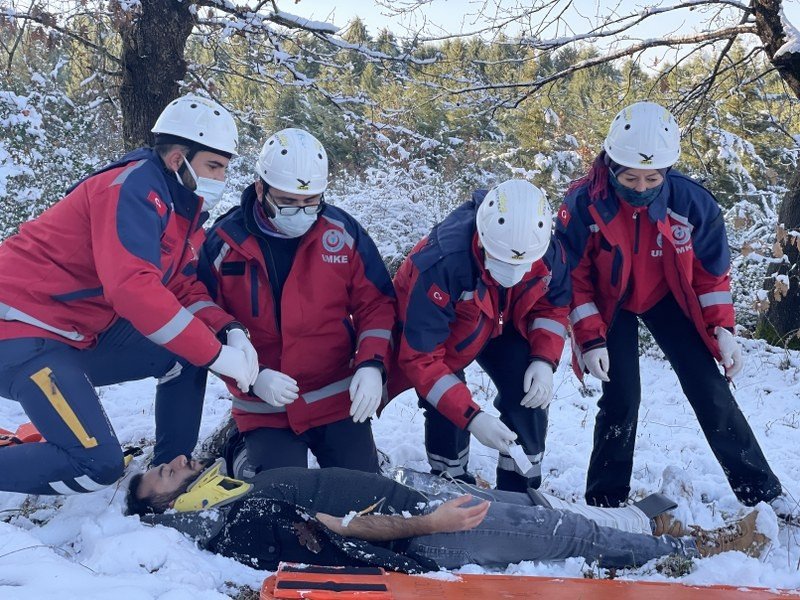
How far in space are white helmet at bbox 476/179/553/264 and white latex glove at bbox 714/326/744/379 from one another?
979 millimetres

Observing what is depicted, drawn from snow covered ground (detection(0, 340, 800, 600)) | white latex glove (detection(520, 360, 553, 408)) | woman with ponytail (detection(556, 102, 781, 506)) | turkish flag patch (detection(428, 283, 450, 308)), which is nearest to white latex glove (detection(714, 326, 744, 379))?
woman with ponytail (detection(556, 102, 781, 506))

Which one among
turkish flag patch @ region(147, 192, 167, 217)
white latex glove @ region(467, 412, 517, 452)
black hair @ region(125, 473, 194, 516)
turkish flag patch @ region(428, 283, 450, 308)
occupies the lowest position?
black hair @ region(125, 473, 194, 516)

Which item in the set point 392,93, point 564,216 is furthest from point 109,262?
point 392,93

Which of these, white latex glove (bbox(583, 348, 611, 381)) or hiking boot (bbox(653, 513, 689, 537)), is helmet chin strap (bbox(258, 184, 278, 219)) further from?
hiking boot (bbox(653, 513, 689, 537))

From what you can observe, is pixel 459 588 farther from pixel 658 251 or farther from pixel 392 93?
pixel 392 93

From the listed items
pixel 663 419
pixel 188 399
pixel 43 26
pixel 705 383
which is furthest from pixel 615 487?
pixel 43 26

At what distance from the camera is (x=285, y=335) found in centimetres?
345

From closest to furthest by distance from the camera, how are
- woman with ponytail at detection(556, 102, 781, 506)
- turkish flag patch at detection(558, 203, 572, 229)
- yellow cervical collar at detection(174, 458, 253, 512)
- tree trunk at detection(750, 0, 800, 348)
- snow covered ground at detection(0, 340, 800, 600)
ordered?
snow covered ground at detection(0, 340, 800, 600) < yellow cervical collar at detection(174, 458, 253, 512) < woman with ponytail at detection(556, 102, 781, 506) < turkish flag patch at detection(558, 203, 572, 229) < tree trunk at detection(750, 0, 800, 348)

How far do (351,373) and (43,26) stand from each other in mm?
3261

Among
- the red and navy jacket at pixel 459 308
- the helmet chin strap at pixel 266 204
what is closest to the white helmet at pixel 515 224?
the red and navy jacket at pixel 459 308

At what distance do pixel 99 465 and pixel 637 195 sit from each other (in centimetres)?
263

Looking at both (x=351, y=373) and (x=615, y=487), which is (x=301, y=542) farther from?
(x=615, y=487)

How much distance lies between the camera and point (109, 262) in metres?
2.78

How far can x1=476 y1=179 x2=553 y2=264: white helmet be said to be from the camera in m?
3.05
